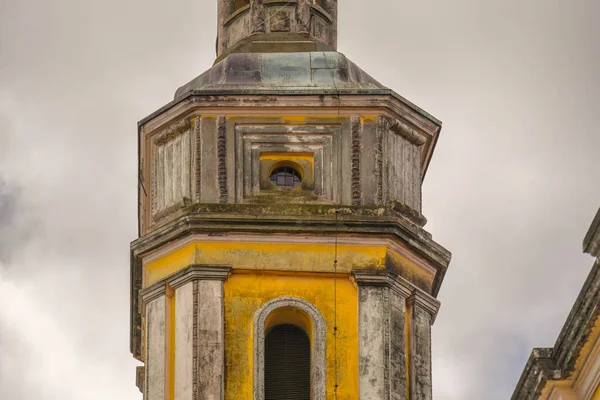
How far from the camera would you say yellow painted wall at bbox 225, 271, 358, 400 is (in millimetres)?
36969

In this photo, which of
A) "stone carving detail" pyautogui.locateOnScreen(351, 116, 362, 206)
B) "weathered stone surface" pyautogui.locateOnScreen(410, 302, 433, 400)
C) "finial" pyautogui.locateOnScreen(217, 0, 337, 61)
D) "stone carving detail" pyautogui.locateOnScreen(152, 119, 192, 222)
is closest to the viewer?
"weathered stone surface" pyautogui.locateOnScreen(410, 302, 433, 400)

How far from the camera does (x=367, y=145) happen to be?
127 feet

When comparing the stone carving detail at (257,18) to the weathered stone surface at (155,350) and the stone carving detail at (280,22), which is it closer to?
the stone carving detail at (280,22)

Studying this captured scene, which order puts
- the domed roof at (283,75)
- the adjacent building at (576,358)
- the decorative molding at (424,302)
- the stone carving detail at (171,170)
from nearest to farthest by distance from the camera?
1. the adjacent building at (576,358)
2. the decorative molding at (424,302)
3. the stone carving detail at (171,170)
4. the domed roof at (283,75)

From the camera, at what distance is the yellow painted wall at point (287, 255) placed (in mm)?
37812

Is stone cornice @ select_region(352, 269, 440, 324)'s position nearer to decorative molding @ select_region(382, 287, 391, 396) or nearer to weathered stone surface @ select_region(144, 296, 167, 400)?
decorative molding @ select_region(382, 287, 391, 396)

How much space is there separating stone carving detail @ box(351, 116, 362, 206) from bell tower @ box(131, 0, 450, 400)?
1 centimetres

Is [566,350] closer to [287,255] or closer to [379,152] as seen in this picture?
[287,255]

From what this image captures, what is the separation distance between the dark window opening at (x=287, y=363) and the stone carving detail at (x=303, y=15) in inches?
200

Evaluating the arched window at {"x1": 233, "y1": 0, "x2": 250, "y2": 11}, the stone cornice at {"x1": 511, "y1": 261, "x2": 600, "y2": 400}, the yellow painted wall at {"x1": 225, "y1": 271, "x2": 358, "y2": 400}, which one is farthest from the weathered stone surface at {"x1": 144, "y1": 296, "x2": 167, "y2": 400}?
the stone cornice at {"x1": 511, "y1": 261, "x2": 600, "y2": 400}

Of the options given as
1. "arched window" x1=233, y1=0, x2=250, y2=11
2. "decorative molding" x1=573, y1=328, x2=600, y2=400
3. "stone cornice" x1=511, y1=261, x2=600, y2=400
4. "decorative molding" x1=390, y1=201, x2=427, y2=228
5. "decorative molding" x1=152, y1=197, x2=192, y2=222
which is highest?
"arched window" x1=233, y1=0, x2=250, y2=11

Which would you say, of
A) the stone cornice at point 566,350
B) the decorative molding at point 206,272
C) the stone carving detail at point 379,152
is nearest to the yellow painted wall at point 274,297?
the decorative molding at point 206,272

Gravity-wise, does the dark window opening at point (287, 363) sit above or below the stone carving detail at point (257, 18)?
below

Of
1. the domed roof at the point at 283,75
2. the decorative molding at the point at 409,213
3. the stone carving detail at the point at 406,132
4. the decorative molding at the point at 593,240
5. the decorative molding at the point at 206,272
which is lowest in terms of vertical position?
the decorative molding at the point at 593,240
